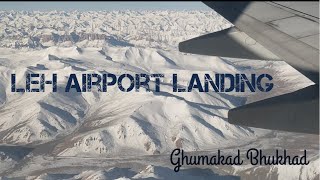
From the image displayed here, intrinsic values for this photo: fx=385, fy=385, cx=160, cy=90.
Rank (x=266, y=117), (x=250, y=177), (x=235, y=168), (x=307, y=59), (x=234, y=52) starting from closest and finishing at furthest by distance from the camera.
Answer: (x=266, y=117) → (x=307, y=59) → (x=234, y=52) → (x=250, y=177) → (x=235, y=168)

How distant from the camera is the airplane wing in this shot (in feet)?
22.3

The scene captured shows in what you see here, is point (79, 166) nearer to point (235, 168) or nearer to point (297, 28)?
point (235, 168)

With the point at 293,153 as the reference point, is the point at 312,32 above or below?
above

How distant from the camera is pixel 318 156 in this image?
7023 inches

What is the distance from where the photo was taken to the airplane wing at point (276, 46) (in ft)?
22.3

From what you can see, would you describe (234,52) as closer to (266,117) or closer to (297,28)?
(297,28)

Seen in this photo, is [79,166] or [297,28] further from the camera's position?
[79,166]

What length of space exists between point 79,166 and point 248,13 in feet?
605

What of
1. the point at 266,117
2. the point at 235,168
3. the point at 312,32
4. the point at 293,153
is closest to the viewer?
the point at 266,117

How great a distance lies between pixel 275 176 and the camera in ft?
552

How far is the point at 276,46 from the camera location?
8.20 metres

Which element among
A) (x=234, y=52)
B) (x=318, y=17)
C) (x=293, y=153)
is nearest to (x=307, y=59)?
(x=318, y=17)

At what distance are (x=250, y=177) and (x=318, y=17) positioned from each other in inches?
6613

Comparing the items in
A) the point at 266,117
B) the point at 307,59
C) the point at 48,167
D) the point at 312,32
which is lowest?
the point at 48,167
